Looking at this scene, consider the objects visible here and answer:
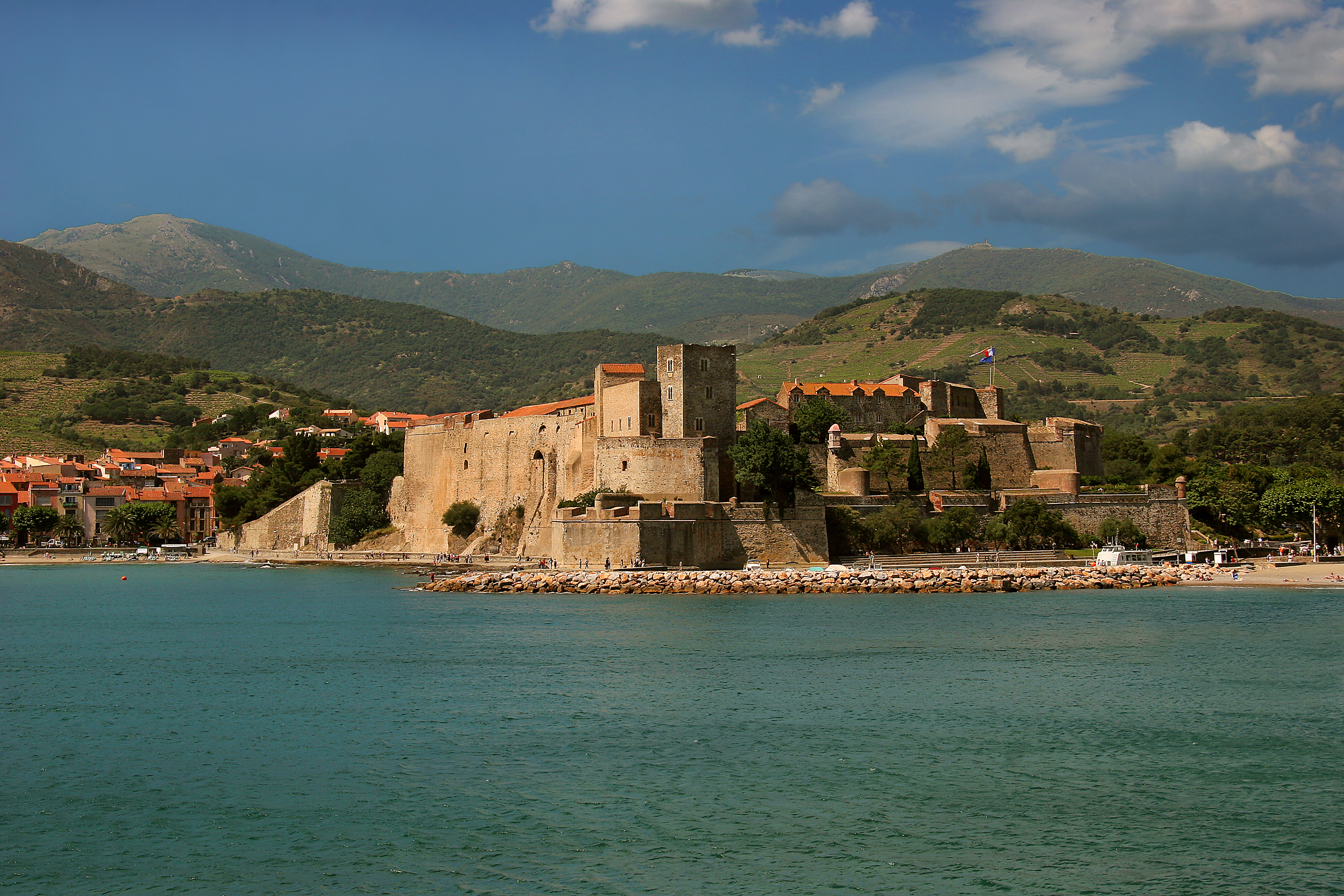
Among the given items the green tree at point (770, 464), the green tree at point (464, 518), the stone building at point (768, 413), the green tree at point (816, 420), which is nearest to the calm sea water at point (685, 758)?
the green tree at point (770, 464)

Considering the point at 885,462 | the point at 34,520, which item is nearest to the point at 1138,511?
the point at 885,462

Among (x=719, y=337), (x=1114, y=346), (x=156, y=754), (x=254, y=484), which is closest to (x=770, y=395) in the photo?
(x=254, y=484)

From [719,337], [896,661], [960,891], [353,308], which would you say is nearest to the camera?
[960,891]

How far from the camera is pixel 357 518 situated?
5016cm

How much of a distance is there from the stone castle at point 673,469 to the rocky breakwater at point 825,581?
119cm

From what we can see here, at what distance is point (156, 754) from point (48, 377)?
89.9m

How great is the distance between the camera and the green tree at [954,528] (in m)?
38.0

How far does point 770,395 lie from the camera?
A: 77750mm

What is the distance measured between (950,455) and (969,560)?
184 inches

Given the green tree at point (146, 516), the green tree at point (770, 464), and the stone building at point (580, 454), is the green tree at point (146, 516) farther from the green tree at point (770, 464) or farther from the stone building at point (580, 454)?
the green tree at point (770, 464)

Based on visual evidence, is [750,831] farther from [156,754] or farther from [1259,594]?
[1259,594]

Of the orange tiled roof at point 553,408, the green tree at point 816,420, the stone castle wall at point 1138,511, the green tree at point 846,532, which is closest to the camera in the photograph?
the green tree at point 846,532

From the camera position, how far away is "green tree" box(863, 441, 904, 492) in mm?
39781

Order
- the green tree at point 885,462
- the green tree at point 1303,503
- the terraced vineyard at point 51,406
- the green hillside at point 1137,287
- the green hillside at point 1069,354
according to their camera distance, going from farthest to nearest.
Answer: the green hillside at point 1137,287 → the green hillside at point 1069,354 → the terraced vineyard at point 51,406 → the green tree at point 1303,503 → the green tree at point 885,462
